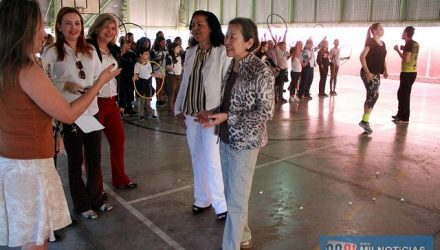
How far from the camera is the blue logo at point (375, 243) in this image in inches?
108

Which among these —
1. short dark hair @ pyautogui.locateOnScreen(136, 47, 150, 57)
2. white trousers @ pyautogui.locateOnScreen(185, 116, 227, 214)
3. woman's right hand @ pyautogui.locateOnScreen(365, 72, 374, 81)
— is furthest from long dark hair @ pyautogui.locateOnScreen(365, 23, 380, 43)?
white trousers @ pyautogui.locateOnScreen(185, 116, 227, 214)

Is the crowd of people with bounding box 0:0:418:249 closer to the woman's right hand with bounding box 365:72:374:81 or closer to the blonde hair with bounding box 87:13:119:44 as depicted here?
the blonde hair with bounding box 87:13:119:44

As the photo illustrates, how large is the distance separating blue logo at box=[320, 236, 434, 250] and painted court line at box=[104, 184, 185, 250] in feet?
3.68

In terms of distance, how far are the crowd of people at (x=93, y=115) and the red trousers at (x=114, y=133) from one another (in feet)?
0.03

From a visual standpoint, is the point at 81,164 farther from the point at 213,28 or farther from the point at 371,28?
the point at 371,28

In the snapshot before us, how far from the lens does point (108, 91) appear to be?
3850mm

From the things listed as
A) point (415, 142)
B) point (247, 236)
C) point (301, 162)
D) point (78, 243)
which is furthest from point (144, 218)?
point (415, 142)

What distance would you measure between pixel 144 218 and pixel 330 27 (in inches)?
732

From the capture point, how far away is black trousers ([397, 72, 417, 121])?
26.0 ft

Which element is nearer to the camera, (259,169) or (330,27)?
(259,169)

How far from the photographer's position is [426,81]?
1734cm

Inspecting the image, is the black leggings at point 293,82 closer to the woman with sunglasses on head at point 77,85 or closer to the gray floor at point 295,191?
the gray floor at point 295,191

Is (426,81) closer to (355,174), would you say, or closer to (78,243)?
(355,174)

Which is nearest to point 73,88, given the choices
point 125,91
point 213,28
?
point 213,28
